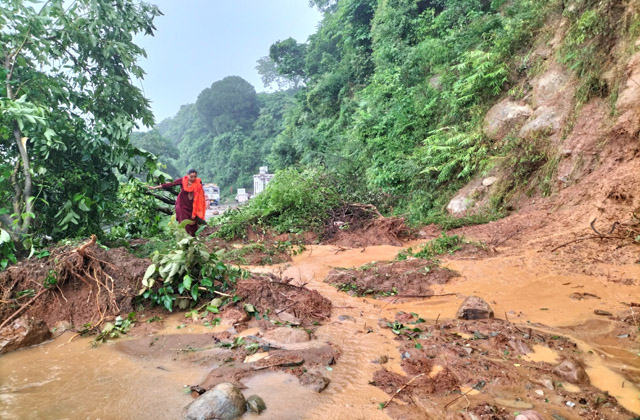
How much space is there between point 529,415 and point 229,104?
169 feet

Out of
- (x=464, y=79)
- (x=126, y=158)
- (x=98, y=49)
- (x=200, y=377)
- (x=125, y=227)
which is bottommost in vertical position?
(x=200, y=377)

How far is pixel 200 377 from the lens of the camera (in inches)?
109

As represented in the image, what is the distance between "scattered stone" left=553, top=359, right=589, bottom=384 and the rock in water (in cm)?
225

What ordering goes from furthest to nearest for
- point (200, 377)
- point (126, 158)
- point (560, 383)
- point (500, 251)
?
point (126, 158) → point (500, 251) → point (200, 377) → point (560, 383)

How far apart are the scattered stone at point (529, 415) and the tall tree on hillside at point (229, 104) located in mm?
49759

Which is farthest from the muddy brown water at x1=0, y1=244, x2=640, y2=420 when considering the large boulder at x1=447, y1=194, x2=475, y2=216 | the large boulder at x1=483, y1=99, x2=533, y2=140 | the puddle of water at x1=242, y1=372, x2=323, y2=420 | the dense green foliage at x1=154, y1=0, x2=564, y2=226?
the large boulder at x1=483, y1=99, x2=533, y2=140

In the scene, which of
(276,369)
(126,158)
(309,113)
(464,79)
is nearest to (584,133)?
(464,79)

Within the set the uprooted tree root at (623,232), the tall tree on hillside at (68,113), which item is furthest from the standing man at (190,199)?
the uprooted tree root at (623,232)

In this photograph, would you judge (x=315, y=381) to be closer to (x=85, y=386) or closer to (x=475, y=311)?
(x=85, y=386)

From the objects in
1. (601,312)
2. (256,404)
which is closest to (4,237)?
(256,404)

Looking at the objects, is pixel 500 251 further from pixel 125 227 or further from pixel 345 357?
pixel 125 227

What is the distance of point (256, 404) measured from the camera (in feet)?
7.67

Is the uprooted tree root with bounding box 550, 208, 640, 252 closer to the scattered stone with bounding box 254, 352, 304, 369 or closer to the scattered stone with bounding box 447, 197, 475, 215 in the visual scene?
the scattered stone with bounding box 447, 197, 475, 215

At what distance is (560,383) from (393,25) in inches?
628
